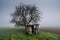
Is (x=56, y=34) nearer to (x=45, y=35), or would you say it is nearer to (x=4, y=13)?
(x=45, y=35)

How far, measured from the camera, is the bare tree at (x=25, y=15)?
1.87m

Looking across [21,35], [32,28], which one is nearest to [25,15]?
[32,28]

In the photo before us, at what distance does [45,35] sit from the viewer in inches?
75.6

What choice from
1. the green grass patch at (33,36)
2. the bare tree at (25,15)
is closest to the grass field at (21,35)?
the green grass patch at (33,36)

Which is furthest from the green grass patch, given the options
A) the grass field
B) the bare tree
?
the bare tree

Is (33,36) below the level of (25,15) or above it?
below

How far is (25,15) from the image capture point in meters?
1.88

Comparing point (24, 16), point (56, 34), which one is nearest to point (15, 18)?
point (24, 16)

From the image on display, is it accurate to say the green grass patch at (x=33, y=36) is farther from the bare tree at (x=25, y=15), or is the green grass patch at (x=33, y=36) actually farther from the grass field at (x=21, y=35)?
the bare tree at (x=25, y=15)

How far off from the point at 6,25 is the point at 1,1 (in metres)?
0.53

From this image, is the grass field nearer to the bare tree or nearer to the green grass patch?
the green grass patch

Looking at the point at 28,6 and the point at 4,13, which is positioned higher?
the point at 28,6

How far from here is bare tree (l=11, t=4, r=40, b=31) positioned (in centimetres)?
187

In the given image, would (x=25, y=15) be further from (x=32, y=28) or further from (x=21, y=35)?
(x=21, y=35)
